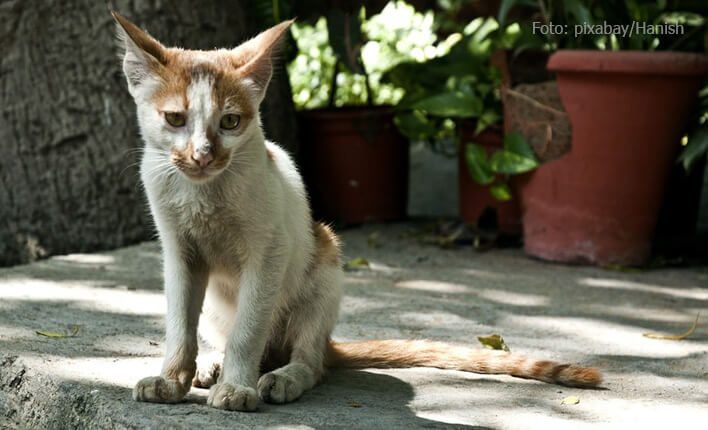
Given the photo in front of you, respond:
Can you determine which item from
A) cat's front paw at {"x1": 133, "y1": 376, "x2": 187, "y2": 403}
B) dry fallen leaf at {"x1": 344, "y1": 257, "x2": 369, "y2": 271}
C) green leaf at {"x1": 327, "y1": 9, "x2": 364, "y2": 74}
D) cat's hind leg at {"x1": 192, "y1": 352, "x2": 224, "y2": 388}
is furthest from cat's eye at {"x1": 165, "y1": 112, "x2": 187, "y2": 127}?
green leaf at {"x1": 327, "y1": 9, "x2": 364, "y2": 74}

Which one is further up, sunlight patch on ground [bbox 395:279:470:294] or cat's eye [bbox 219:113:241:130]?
cat's eye [bbox 219:113:241:130]

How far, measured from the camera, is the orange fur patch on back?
3629 millimetres

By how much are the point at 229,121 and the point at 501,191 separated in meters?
3.41

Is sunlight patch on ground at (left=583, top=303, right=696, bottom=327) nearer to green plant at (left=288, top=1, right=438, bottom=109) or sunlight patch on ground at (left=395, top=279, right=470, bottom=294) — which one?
sunlight patch on ground at (left=395, top=279, right=470, bottom=294)

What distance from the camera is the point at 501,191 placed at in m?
6.23

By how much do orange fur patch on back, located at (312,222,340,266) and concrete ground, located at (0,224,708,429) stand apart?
42 cm

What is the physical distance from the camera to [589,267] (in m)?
5.86

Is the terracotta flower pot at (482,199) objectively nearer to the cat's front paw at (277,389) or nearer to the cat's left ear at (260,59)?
the cat's left ear at (260,59)

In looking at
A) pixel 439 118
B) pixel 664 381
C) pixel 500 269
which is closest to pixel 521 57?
pixel 439 118

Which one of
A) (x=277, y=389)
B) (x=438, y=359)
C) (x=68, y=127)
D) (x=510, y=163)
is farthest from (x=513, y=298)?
(x=68, y=127)

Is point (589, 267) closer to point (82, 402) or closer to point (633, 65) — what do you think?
point (633, 65)

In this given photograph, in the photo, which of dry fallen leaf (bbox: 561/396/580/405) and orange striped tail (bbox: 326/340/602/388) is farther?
orange striped tail (bbox: 326/340/602/388)

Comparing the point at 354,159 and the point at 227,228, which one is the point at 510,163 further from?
the point at 227,228

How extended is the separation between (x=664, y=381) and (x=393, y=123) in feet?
12.2
